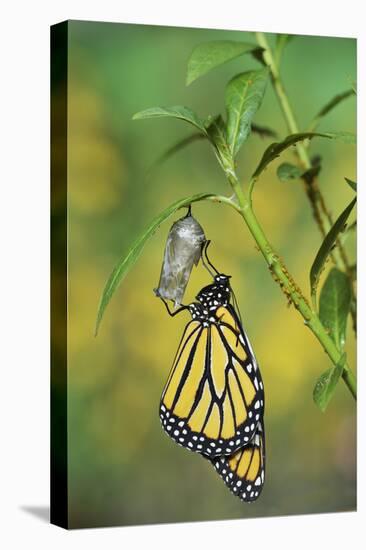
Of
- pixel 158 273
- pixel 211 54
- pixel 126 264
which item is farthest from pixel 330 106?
pixel 126 264

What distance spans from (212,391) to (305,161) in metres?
1.00

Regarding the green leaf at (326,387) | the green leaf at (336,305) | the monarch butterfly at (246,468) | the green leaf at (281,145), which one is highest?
the green leaf at (281,145)

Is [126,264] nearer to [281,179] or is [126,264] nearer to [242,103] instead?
[242,103]

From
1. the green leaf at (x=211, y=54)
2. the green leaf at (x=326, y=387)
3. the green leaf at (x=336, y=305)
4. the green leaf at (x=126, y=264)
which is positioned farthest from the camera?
the green leaf at (x=336, y=305)

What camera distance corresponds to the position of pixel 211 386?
14.0 feet

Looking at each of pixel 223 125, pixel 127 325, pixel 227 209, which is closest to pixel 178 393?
pixel 127 325

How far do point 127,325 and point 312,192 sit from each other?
93 centimetres

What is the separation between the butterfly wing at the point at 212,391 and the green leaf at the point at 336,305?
1.08 feet

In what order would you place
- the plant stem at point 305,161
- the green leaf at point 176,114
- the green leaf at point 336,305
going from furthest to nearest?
the plant stem at point 305,161, the green leaf at point 336,305, the green leaf at point 176,114

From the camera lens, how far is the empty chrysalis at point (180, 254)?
13.9 ft

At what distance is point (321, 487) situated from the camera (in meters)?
4.70

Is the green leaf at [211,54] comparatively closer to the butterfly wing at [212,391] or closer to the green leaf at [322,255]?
the green leaf at [322,255]

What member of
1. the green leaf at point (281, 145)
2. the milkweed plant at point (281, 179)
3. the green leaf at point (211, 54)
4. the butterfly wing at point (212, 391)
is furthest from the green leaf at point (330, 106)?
the green leaf at point (281, 145)

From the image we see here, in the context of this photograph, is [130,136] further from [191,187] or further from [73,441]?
[73,441]
